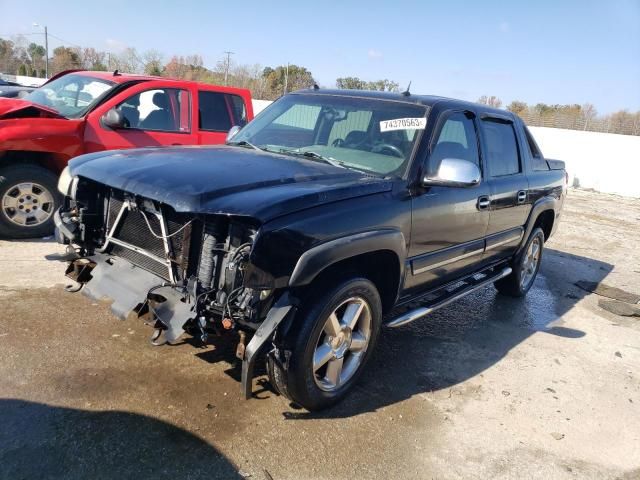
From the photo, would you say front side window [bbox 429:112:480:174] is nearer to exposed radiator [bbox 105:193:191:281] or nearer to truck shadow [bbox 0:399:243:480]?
exposed radiator [bbox 105:193:191:281]

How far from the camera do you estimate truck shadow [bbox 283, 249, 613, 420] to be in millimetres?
3578

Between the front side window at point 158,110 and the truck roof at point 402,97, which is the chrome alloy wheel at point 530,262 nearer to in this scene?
the truck roof at point 402,97

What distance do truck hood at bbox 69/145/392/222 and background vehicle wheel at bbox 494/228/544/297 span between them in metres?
2.88

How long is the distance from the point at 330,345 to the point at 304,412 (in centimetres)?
45

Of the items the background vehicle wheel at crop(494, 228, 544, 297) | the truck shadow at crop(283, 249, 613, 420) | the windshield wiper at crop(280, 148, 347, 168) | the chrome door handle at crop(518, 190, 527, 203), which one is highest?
the windshield wiper at crop(280, 148, 347, 168)

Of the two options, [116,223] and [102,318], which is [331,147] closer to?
[116,223]

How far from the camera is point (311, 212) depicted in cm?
281

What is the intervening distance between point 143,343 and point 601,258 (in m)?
7.31

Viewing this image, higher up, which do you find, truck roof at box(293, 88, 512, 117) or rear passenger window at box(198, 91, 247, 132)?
truck roof at box(293, 88, 512, 117)

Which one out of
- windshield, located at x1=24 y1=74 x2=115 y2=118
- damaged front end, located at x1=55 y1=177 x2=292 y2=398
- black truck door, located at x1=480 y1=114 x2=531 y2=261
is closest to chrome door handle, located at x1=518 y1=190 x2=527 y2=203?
black truck door, located at x1=480 y1=114 x2=531 y2=261

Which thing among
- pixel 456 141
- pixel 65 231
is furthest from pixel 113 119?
pixel 456 141

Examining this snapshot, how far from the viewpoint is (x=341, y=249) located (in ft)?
9.41

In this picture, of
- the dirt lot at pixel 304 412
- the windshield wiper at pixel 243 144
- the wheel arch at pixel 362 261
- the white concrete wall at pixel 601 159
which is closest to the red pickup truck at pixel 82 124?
the dirt lot at pixel 304 412

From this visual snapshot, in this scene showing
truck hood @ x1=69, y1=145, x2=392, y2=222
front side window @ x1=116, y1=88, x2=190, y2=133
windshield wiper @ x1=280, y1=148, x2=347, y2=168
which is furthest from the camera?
front side window @ x1=116, y1=88, x2=190, y2=133
